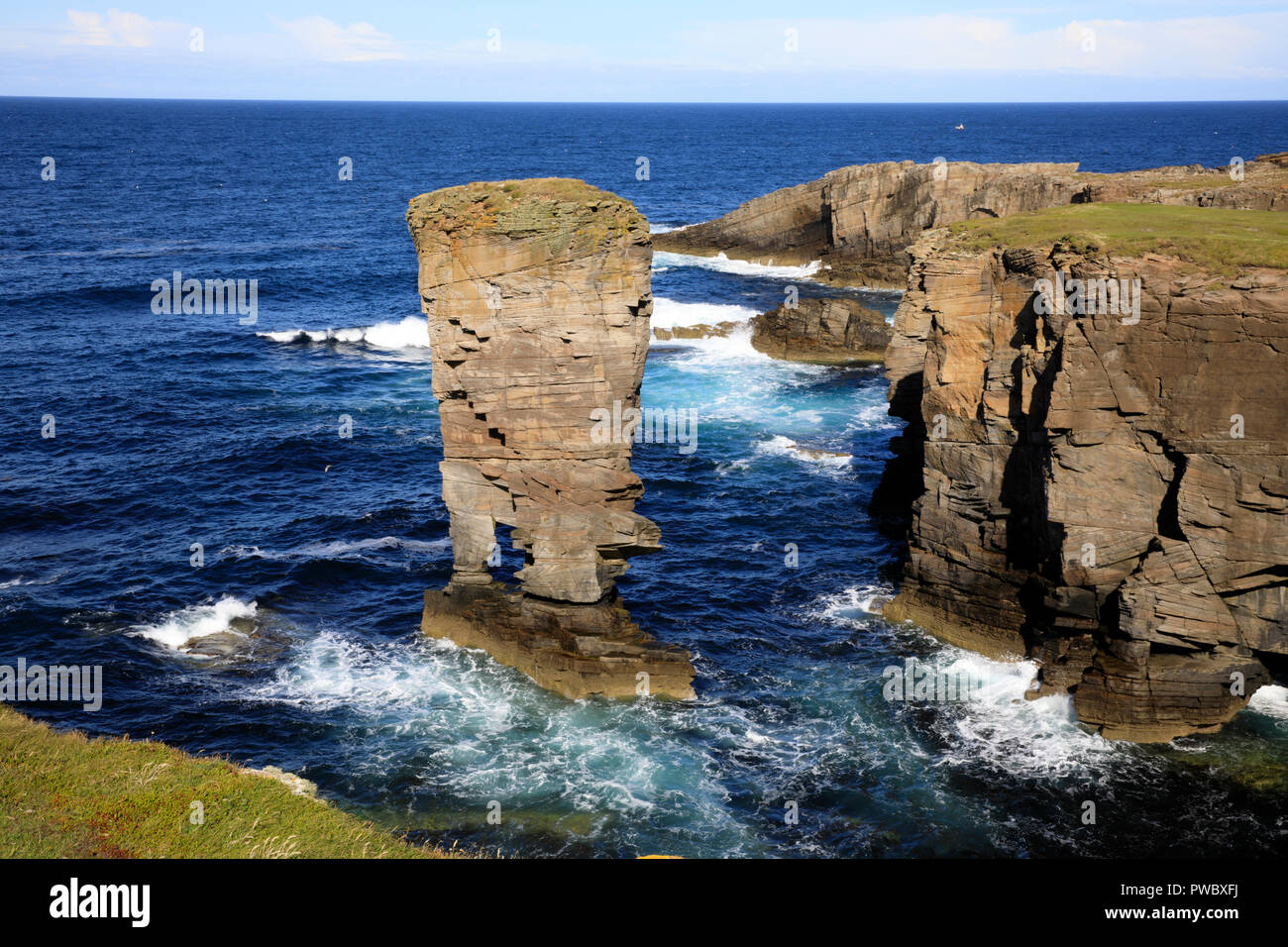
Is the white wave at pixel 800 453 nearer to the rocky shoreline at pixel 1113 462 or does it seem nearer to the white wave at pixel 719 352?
the rocky shoreline at pixel 1113 462

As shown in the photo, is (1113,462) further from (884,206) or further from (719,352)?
(884,206)

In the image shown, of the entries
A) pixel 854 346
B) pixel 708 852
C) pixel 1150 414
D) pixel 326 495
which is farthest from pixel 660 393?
pixel 708 852

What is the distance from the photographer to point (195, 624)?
37875 mm

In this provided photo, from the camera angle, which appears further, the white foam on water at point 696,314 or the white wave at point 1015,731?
the white foam on water at point 696,314

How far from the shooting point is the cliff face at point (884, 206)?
204ft

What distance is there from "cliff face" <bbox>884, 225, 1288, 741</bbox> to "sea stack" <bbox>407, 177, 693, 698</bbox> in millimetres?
12370

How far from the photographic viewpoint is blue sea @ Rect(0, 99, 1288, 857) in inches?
1095

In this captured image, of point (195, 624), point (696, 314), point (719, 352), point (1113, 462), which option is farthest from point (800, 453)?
point (195, 624)

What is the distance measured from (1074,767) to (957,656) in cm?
635

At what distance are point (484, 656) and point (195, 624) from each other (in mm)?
11404

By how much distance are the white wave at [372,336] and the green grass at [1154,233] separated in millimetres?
49537

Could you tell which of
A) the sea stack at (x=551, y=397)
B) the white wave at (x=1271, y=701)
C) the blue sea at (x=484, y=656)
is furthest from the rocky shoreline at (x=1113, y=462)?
the sea stack at (x=551, y=397)

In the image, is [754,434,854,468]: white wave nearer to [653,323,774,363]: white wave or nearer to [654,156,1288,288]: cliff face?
[653,323,774,363]: white wave

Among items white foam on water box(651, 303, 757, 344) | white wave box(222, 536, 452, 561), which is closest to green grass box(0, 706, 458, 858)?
white wave box(222, 536, 452, 561)
